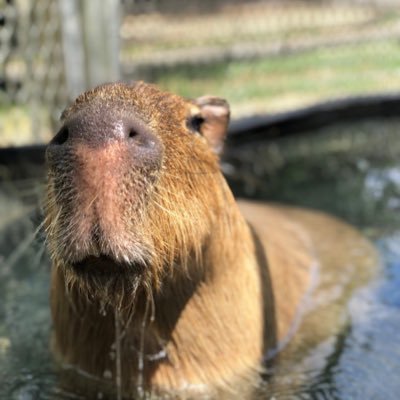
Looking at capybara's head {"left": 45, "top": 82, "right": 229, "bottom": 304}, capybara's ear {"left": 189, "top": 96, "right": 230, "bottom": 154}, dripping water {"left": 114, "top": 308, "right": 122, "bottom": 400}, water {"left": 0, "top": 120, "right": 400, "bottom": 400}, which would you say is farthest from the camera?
water {"left": 0, "top": 120, "right": 400, "bottom": 400}

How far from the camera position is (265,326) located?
3521 millimetres

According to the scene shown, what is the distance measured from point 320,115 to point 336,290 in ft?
7.70

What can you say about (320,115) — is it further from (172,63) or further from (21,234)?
(172,63)

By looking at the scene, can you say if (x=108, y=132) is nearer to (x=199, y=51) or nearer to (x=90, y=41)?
(x=90, y=41)

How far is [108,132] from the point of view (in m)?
2.30

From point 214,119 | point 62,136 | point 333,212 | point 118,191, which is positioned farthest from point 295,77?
point 118,191

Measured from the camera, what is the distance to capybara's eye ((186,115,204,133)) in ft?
9.86

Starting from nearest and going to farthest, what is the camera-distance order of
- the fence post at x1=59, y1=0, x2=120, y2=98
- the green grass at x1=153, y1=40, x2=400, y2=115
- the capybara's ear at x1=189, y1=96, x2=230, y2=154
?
the capybara's ear at x1=189, y1=96, x2=230, y2=154, the fence post at x1=59, y1=0, x2=120, y2=98, the green grass at x1=153, y1=40, x2=400, y2=115

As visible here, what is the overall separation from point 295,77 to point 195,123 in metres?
8.20

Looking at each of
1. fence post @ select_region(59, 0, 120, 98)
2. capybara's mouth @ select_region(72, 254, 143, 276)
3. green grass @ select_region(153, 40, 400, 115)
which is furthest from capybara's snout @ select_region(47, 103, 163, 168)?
green grass @ select_region(153, 40, 400, 115)

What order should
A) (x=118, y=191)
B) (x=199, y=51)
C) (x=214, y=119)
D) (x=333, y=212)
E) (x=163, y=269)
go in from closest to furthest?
(x=118, y=191) < (x=163, y=269) < (x=214, y=119) < (x=333, y=212) < (x=199, y=51)

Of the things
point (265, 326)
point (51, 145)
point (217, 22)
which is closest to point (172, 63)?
point (217, 22)

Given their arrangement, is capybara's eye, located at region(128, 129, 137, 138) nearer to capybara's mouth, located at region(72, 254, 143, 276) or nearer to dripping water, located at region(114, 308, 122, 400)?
capybara's mouth, located at region(72, 254, 143, 276)

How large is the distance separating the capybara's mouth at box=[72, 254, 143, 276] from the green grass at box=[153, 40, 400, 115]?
7.11 metres
